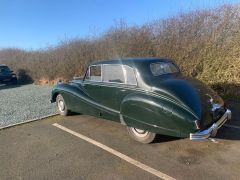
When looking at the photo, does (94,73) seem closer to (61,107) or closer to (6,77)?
(61,107)

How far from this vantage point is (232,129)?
16.0 ft

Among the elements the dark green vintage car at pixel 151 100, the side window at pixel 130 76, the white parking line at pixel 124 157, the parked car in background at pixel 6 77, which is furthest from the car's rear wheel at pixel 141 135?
the parked car in background at pixel 6 77

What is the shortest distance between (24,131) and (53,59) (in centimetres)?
1147

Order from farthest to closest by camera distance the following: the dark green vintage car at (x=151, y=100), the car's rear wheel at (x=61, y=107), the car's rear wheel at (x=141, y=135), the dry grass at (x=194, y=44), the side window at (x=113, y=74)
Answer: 1. the dry grass at (x=194, y=44)
2. the car's rear wheel at (x=61, y=107)
3. the side window at (x=113, y=74)
4. the car's rear wheel at (x=141, y=135)
5. the dark green vintage car at (x=151, y=100)

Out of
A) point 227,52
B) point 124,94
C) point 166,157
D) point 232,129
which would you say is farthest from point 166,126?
point 227,52

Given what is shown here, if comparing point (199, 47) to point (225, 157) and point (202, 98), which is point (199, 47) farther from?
point (225, 157)

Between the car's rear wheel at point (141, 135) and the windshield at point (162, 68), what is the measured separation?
1.20 meters

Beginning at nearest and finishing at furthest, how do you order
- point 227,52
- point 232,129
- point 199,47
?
1. point 232,129
2. point 227,52
3. point 199,47

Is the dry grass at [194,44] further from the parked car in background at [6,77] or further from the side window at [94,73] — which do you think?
the parked car in background at [6,77]

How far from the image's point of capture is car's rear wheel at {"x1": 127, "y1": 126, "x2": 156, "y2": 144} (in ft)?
14.0

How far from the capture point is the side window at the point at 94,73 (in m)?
5.43

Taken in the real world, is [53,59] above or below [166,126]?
above

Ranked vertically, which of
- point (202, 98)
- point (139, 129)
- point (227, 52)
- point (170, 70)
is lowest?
point (139, 129)

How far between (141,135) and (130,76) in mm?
1218
